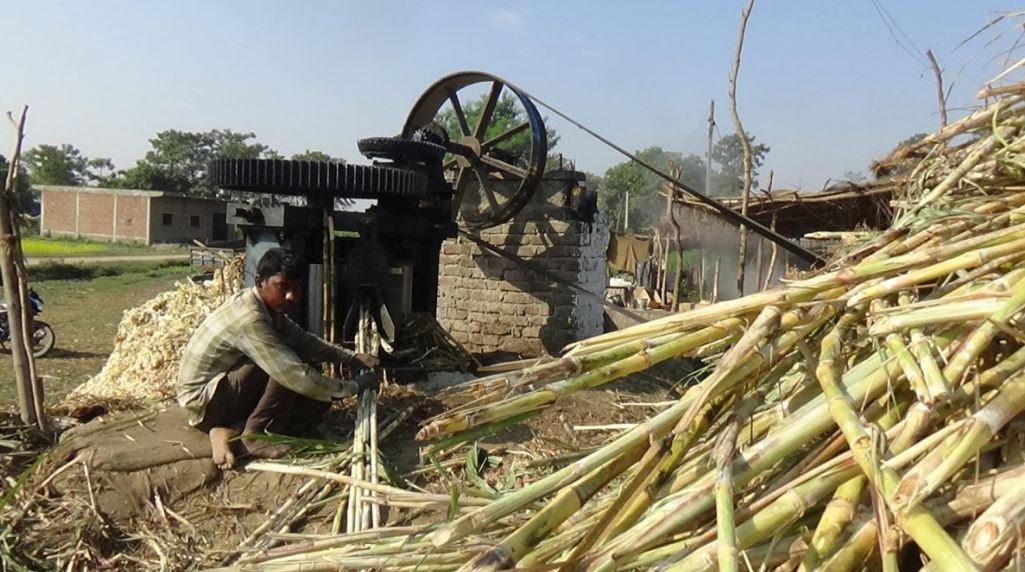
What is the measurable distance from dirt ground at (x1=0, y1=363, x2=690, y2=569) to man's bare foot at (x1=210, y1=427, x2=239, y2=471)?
0.19 feet

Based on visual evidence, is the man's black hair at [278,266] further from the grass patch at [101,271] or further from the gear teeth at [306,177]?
the grass patch at [101,271]

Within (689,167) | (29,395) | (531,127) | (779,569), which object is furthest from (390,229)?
(689,167)

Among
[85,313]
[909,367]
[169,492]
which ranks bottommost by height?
[85,313]

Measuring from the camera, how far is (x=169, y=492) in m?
3.94

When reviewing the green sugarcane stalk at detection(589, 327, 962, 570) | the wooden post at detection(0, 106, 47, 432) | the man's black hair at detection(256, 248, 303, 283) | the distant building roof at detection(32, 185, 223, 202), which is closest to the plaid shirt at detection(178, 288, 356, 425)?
the man's black hair at detection(256, 248, 303, 283)

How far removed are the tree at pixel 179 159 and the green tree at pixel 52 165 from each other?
7.28m

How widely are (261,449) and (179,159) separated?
6118cm

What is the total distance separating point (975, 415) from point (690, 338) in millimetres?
598

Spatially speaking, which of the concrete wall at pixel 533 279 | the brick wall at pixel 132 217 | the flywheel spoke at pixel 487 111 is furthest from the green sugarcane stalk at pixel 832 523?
the brick wall at pixel 132 217

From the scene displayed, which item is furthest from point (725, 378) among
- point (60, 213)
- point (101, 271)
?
point (60, 213)

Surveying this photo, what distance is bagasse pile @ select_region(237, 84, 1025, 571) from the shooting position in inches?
46.3

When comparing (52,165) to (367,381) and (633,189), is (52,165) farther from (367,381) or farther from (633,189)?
(367,381)

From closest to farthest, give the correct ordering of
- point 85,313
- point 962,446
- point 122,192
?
point 962,446 → point 85,313 → point 122,192

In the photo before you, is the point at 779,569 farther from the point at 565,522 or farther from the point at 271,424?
the point at 271,424
